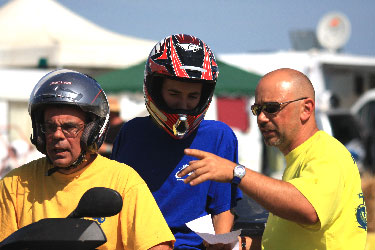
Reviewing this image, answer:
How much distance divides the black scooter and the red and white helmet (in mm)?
1090

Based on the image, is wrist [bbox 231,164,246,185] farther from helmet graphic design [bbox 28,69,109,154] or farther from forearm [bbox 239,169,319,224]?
helmet graphic design [bbox 28,69,109,154]

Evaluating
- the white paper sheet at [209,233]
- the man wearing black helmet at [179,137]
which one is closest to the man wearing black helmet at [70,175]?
the white paper sheet at [209,233]

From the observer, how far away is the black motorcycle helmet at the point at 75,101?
3146 mm

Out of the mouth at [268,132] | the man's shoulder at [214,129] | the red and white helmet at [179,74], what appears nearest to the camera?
the mouth at [268,132]

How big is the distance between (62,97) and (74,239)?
812mm

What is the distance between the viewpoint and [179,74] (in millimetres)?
3645

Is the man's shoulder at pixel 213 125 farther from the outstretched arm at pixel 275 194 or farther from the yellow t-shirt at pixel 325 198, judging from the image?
the outstretched arm at pixel 275 194

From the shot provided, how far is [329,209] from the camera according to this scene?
3111 millimetres

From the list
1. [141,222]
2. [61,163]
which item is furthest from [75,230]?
[61,163]

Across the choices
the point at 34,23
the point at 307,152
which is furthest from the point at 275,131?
the point at 34,23

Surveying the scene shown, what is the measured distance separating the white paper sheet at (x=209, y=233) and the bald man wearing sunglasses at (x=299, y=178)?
0.25 meters

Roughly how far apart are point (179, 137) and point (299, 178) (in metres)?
0.81

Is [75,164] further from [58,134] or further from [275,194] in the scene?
[275,194]

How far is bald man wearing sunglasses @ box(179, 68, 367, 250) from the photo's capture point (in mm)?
2990
